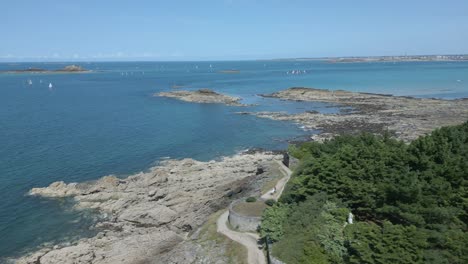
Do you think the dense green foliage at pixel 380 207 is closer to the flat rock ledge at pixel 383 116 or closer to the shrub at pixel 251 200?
the shrub at pixel 251 200

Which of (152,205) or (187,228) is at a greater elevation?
(152,205)

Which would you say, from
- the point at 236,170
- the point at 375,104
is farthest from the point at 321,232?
the point at 375,104

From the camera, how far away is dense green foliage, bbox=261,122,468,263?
23281 millimetres

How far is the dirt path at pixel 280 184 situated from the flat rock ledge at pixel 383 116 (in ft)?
69.2

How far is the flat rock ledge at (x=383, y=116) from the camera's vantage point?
69312 millimetres

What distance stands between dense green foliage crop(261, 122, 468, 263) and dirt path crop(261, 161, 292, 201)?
264cm

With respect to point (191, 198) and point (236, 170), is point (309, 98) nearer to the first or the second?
point (236, 170)

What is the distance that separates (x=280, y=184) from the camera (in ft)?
134

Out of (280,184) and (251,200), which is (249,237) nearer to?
(251,200)

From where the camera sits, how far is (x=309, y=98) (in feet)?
380

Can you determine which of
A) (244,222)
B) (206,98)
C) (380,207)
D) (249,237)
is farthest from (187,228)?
(206,98)

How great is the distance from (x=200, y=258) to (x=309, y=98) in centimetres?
9005

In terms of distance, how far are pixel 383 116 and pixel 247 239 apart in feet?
193

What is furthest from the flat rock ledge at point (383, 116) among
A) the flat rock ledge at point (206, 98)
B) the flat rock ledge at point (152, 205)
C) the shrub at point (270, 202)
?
the shrub at point (270, 202)
